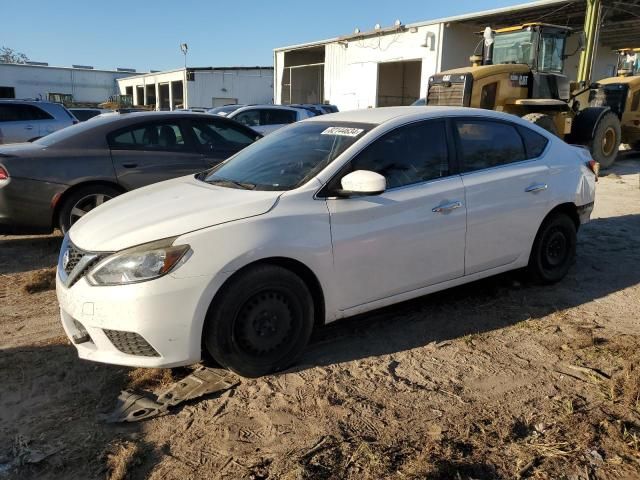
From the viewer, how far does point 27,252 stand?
6.41 meters

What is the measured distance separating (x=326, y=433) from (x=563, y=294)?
2.97m

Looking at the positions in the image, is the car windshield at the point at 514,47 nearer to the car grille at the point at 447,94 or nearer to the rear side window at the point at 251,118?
the car grille at the point at 447,94

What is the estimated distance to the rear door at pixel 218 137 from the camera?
7000 millimetres

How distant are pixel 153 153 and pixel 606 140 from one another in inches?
417

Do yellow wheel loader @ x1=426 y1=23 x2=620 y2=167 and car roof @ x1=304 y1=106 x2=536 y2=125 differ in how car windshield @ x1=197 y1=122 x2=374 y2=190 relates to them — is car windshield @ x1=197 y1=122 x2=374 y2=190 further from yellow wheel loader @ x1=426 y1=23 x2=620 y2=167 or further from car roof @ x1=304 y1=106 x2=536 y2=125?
yellow wheel loader @ x1=426 y1=23 x2=620 y2=167

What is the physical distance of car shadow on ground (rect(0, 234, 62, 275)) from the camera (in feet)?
19.2

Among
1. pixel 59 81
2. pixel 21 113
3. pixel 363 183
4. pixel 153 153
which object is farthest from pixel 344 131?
pixel 59 81

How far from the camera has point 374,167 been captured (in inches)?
150

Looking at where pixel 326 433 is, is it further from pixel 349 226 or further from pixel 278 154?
pixel 278 154

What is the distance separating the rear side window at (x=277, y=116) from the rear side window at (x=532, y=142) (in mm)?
10200

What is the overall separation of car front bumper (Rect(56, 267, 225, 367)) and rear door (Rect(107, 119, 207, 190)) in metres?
3.43

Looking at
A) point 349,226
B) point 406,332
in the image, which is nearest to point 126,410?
point 349,226

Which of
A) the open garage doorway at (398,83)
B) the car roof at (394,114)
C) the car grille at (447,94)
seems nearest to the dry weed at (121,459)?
the car roof at (394,114)

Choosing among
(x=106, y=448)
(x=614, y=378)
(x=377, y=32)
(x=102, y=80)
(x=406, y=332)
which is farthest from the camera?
(x=102, y=80)
